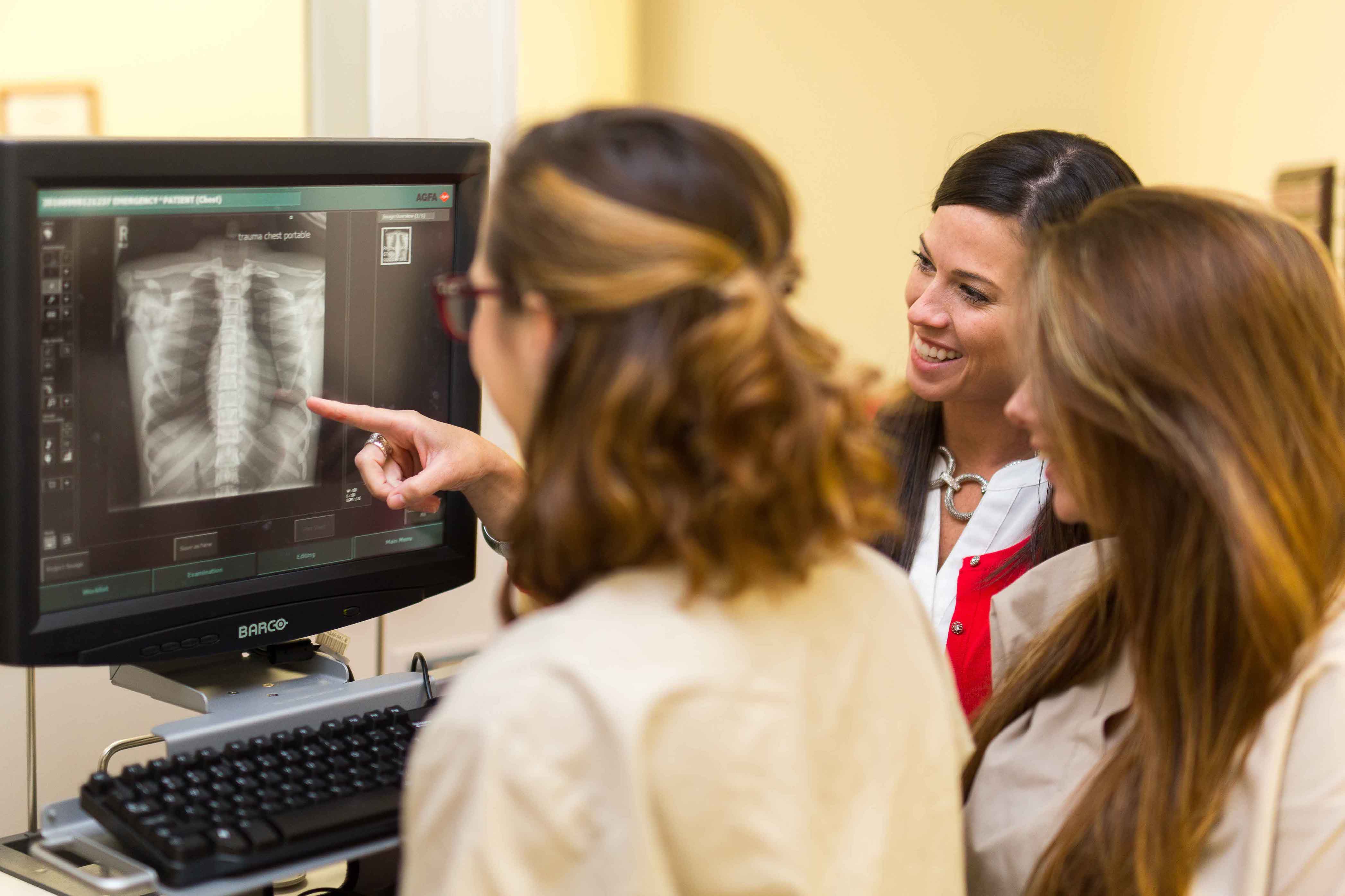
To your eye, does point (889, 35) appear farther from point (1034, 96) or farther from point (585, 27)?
point (585, 27)

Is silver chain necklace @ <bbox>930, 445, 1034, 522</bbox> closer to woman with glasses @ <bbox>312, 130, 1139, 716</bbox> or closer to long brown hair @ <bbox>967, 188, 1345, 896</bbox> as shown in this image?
woman with glasses @ <bbox>312, 130, 1139, 716</bbox>

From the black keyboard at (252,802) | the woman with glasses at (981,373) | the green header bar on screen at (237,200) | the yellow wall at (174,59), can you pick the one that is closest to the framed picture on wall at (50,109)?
the yellow wall at (174,59)

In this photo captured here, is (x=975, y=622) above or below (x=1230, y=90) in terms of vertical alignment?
below

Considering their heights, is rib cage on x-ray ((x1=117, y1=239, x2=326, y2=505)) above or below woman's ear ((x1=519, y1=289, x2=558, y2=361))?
below

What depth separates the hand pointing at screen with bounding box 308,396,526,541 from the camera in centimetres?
129

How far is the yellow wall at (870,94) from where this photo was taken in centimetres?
241

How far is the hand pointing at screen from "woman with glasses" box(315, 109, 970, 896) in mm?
484

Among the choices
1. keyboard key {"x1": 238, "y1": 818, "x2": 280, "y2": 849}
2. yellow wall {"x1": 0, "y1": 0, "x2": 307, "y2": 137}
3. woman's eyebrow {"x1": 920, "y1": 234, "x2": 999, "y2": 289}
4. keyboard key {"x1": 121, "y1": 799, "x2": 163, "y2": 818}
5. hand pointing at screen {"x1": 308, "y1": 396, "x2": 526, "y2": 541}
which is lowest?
keyboard key {"x1": 238, "y1": 818, "x2": 280, "y2": 849}

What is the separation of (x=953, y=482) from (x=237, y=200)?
0.91 metres

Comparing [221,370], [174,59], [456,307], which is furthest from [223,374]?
[174,59]

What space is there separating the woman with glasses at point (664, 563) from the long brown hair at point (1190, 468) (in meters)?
0.28

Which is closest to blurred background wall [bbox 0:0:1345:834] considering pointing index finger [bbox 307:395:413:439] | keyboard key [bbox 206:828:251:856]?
pointing index finger [bbox 307:395:413:439]

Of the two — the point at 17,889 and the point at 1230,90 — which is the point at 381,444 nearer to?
the point at 17,889

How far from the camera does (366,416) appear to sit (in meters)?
1.28
